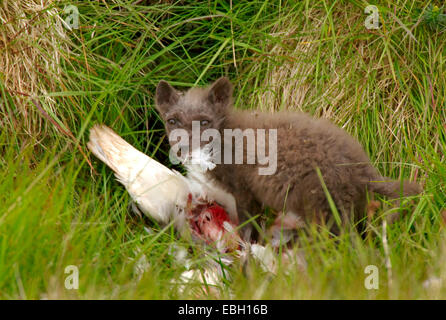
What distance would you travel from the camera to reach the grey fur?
3.24 metres

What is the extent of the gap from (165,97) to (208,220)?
90 centimetres

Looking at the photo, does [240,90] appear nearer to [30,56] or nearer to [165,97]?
[165,97]

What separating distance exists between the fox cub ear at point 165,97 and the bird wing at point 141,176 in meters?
0.39

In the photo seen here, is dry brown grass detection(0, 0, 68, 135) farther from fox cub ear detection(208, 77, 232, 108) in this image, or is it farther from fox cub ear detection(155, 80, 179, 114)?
fox cub ear detection(208, 77, 232, 108)

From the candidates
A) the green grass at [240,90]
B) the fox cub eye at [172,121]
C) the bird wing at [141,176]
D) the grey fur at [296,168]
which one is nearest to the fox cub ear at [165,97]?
the grey fur at [296,168]

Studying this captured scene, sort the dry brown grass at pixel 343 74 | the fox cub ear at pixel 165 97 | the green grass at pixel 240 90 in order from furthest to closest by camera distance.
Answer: the dry brown grass at pixel 343 74
the fox cub ear at pixel 165 97
the green grass at pixel 240 90

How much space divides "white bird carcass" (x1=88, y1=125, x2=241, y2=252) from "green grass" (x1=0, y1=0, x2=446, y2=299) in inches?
4.3

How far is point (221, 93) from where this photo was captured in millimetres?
3629

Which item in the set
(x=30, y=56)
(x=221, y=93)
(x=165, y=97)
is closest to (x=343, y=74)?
(x=221, y=93)

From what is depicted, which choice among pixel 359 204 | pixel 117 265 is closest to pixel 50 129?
pixel 117 265

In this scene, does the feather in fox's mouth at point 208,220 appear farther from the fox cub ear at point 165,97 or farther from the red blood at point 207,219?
the fox cub ear at point 165,97

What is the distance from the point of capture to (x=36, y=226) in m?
2.54

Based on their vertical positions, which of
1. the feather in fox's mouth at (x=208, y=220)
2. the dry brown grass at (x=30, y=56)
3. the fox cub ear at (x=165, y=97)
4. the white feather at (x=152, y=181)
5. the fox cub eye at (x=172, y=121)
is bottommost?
the feather in fox's mouth at (x=208, y=220)

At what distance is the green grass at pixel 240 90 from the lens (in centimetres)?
320
